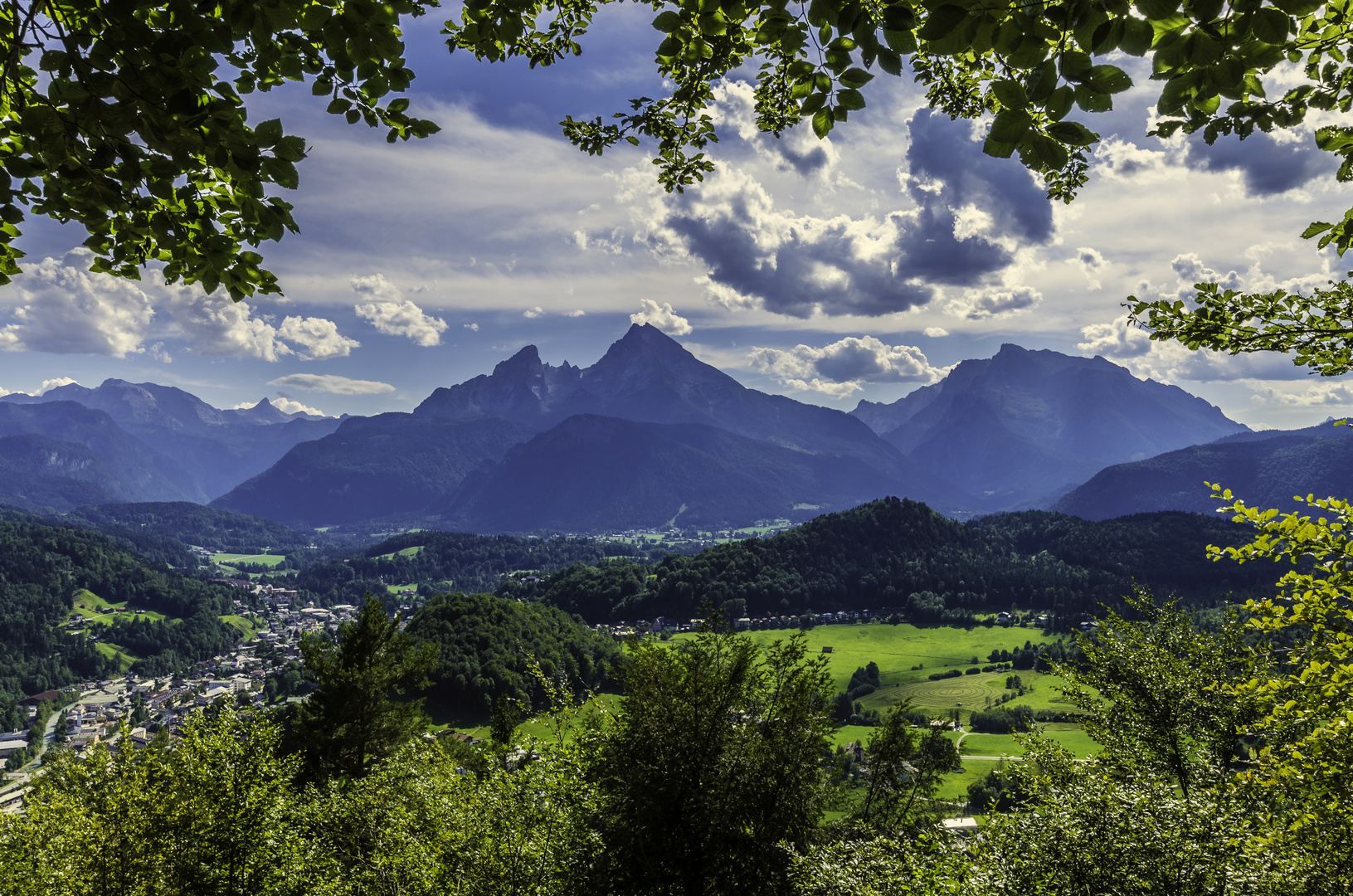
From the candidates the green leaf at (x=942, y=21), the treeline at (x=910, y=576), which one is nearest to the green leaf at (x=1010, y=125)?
the green leaf at (x=942, y=21)

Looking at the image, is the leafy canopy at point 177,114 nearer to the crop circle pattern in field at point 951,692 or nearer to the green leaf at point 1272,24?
the green leaf at point 1272,24

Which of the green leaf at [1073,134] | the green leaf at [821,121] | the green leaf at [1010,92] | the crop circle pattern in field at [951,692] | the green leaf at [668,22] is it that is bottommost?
the crop circle pattern in field at [951,692]

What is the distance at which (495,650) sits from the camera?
295ft

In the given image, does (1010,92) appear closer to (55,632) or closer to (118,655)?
(118,655)

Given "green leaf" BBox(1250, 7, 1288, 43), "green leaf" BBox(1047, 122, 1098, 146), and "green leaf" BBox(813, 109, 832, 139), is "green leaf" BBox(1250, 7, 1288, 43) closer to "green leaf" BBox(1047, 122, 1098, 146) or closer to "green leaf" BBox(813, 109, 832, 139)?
"green leaf" BBox(1047, 122, 1098, 146)

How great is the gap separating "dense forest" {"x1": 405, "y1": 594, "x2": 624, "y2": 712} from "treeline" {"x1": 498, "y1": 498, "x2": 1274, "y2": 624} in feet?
165

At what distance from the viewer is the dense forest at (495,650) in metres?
83.9

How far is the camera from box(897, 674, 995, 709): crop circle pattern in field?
98062 mm

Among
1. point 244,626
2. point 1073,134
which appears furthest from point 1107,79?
point 244,626

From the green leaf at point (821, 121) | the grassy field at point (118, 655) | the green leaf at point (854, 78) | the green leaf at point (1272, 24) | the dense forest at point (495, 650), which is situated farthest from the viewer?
the grassy field at point (118, 655)

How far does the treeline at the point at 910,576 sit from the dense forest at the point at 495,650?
5017 centimetres

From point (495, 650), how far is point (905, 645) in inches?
4024

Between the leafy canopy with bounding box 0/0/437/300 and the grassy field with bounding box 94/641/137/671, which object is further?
the grassy field with bounding box 94/641/137/671

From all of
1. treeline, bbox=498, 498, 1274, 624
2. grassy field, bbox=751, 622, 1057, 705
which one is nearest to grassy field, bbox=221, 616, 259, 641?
treeline, bbox=498, 498, 1274, 624
